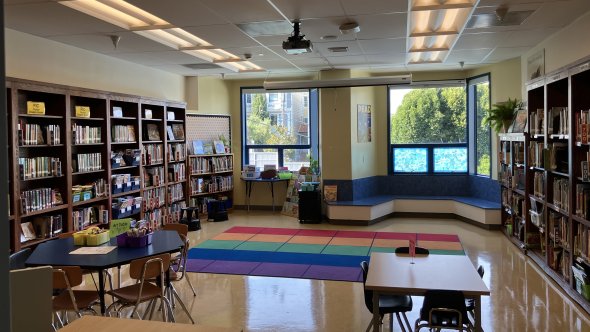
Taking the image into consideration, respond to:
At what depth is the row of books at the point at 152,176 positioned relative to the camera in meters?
9.29

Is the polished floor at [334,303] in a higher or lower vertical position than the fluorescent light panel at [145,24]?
lower

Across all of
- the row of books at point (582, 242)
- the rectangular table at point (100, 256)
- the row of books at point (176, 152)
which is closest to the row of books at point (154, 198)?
the row of books at point (176, 152)

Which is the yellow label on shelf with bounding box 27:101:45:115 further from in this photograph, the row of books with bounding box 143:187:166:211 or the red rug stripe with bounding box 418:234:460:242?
the red rug stripe with bounding box 418:234:460:242

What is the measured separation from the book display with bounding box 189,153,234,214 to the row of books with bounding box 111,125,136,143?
7.18ft

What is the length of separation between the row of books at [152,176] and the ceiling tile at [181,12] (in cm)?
382

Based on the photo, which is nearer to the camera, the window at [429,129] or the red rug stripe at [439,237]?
the red rug stripe at [439,237]

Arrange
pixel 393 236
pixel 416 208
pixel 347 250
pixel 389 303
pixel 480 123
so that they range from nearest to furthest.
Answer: pixel 389 303
pixel 347 250
pixel 393 236
pixel 480 123
pixel 416 208

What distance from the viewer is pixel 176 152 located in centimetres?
1032

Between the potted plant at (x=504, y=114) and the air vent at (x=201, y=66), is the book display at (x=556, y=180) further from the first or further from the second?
the air vent at (x=201, y=66)

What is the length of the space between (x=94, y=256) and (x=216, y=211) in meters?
6.41

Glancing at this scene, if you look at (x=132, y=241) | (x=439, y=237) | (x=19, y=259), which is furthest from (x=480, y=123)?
(x=19, y=259)

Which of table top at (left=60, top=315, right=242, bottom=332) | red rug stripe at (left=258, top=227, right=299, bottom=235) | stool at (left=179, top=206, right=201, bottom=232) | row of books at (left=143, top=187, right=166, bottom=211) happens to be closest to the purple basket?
table top at (left=60, top=315, right=242, bottom=332)

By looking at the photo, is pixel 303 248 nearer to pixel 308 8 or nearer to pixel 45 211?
pixel 45 211

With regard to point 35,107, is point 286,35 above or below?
above
